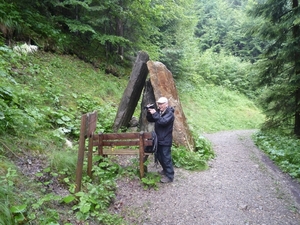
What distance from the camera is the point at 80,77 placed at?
420 inches

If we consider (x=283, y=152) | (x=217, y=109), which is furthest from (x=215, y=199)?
(x=217, y=109)

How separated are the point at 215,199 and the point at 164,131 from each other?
1826 mm

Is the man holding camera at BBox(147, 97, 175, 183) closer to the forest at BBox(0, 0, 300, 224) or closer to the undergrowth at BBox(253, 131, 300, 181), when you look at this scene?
the forest at BBox(0, 0, 300, 224)

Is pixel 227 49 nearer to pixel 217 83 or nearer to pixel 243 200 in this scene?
pixel 217 83

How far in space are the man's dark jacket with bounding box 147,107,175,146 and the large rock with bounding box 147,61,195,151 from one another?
2.22m

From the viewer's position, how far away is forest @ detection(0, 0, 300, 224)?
13.7 ft

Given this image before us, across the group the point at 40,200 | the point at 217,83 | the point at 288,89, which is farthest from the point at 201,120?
the point at 40,200

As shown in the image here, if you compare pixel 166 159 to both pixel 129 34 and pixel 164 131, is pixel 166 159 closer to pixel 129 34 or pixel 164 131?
pixel 164 131

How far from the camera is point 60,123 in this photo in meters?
6.65

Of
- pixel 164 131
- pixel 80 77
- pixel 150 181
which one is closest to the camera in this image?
pixel 150 181

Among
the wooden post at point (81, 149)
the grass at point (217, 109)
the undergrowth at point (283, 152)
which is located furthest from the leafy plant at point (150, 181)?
the grass at point (217, 109)

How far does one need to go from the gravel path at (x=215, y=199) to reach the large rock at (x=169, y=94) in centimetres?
135

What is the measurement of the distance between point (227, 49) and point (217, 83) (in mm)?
11652

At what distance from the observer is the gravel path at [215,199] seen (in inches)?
168
